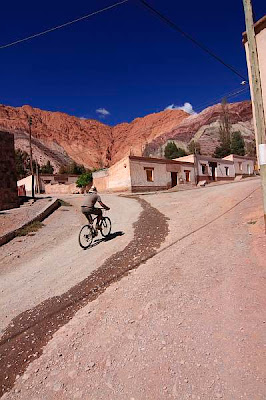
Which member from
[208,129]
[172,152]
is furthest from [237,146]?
[208,129]

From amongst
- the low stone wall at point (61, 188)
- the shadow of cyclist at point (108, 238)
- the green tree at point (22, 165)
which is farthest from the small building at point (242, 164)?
the green tree at point (22, 165)

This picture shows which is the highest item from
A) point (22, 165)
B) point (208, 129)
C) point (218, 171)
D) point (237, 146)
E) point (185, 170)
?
point (208, 129)

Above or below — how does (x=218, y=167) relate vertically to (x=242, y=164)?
below

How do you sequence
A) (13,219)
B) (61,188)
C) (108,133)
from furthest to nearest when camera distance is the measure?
1. (108,133)
2. (61,188)
3. (13,219)

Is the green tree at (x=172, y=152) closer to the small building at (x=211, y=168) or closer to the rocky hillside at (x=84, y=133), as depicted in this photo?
the small building at (x=211, y=168)

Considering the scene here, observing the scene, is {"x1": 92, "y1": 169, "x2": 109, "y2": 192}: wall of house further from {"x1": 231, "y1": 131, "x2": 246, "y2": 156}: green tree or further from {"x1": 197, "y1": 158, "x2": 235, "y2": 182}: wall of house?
{"x1": 231, "y1": 131, "x2": 246, "y2": 156}: green tree

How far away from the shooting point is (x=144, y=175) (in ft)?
99.0

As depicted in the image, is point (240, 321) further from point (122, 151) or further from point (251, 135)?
point (122, 151)

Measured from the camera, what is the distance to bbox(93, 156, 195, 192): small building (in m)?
29.2

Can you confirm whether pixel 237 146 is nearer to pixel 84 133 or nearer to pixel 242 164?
pixel 242 164

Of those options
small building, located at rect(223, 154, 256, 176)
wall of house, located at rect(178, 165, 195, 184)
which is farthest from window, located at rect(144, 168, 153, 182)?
small building, located at rect(223, 154, 256, 176)

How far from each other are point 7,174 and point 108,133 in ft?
380

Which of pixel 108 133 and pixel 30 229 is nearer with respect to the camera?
pixel 30 229

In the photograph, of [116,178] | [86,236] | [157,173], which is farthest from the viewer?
[116,178]
